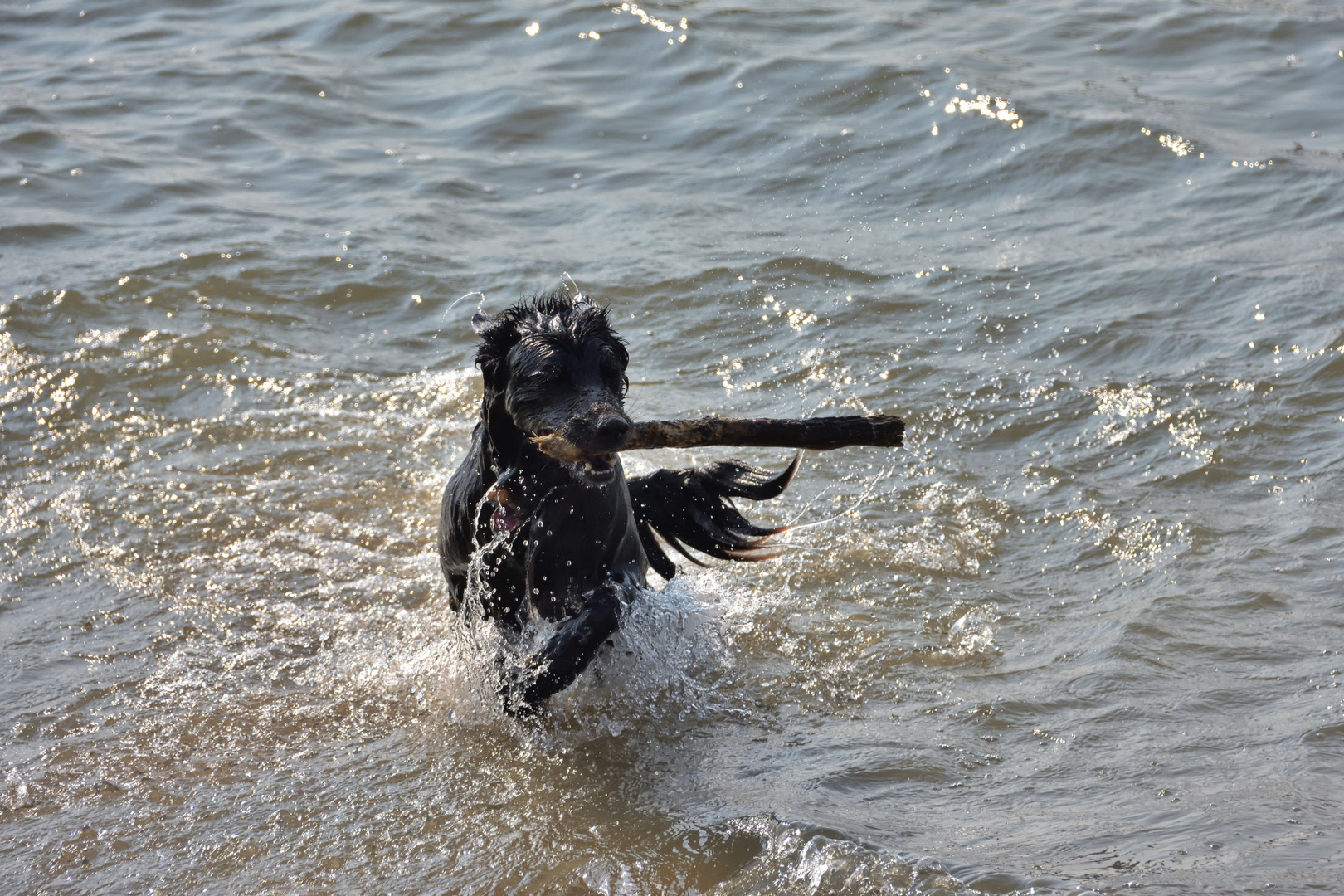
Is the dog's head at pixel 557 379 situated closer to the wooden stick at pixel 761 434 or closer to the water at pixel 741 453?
the wooden stick at pixel 761 434

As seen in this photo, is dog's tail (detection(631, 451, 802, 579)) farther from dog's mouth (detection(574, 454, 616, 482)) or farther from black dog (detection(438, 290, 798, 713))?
dog's mouth (detection(574, 454, 616, 482))

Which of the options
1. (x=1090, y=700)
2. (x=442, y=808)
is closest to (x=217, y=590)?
(x=442, y=808)

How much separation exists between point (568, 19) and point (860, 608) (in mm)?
10375

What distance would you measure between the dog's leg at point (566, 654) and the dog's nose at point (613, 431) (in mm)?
699

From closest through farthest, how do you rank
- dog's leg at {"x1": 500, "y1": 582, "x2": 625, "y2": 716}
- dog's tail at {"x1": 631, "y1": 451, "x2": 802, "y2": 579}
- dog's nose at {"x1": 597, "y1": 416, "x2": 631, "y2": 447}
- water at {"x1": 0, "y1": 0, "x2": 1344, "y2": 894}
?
1. dog's nose at {"x1": 597, "y1": 416, "x2": 631, "y2": 447}
2. water at {"x1": 0, "y1": 0, "x2": 1344, "y2": 894}
3. dog's leg at {"x1": 500, "y1": 582, "x2": 625, "y2": 716}
4. dog's tail at {"x1": 631, "y1": 451, "x2": 802, "y2": 579}

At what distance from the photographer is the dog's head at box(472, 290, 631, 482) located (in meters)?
3.92

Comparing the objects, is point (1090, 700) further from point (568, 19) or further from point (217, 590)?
point (568, 19)

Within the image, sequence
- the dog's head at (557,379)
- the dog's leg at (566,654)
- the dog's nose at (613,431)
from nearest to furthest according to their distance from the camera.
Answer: the dog's nose at (613,431), the dog's head at (557,379), the dog's leg at (566,654)

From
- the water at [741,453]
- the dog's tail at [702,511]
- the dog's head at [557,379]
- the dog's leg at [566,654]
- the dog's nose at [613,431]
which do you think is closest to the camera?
the dog's nose at [613,431]

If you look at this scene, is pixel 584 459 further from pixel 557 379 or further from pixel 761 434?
pixel 761 434

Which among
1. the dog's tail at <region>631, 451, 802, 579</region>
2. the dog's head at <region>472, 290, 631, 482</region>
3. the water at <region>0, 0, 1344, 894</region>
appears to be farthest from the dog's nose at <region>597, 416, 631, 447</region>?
the dog's tail at <region>631, 451, 802, 579</region>

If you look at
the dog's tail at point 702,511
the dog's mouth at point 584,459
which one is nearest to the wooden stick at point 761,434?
the dog's mouth at point 584,459

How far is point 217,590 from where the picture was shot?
19.1 feet

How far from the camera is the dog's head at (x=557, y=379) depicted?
12.8 ft
